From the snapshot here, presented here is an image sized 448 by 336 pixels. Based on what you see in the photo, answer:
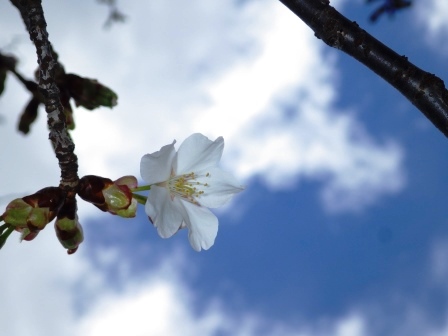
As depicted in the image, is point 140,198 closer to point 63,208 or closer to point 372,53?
point 63,208

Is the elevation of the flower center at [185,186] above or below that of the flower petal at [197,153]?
below

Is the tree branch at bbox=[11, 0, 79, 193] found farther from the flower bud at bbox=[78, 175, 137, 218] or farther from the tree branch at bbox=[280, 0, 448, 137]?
the tree branch at bbox=[280, 0, 448, 137]

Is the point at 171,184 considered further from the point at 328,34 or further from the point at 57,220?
the point at 328,34

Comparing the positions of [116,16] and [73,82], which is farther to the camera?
[116,16]

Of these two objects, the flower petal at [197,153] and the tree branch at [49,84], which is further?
the flower petal at [197,153]

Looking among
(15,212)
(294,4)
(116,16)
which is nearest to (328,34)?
(294,4)

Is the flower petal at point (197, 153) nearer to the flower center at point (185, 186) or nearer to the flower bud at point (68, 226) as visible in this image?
the flower center at point (185, 186)

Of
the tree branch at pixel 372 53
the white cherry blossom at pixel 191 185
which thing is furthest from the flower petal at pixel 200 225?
the tree branch at pixel 372 53
